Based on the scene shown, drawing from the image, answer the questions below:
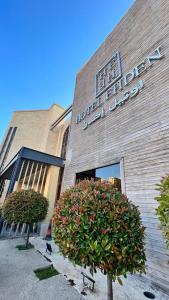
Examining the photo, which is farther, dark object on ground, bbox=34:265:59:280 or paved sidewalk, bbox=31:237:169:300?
dark object on ground, bbox=34:265:59:280

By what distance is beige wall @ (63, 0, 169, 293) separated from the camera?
3.17 m

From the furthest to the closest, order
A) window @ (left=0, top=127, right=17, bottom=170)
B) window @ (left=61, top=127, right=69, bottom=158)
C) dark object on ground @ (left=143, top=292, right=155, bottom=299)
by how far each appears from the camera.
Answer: window @ (left=0, top=127, right=17, bottom=170), window @ (left=61, top=127, right=69, bottom=158), dark object on ground @ (left=143, top=292, right=155, bottom=299)

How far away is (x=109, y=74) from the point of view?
605cm

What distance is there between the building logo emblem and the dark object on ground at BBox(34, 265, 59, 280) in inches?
249

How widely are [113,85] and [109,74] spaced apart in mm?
827

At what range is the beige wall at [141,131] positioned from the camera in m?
3.17

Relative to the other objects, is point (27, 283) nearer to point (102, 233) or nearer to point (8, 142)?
point (102, 233)

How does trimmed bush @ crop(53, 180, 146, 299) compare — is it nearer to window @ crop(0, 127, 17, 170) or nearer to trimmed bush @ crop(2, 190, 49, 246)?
trimmed bush @ crop(2, 190, 49, 246)

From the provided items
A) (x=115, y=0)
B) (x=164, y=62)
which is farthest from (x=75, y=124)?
(x=115, y=0)

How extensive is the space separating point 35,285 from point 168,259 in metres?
2.64

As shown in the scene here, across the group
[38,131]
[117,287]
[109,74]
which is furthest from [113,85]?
[38,131]

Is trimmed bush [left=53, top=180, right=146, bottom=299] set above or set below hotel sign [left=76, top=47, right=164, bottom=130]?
below

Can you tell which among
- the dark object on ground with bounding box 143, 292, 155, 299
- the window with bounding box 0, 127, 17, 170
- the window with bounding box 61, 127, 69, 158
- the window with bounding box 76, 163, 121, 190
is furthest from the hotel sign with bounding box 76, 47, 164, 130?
the window with bounding box 0, 127, 17, 170

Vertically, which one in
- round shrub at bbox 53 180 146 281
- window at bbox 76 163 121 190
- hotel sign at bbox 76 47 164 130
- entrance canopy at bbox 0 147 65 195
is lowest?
round shrub at bbox 53 180 146 281
